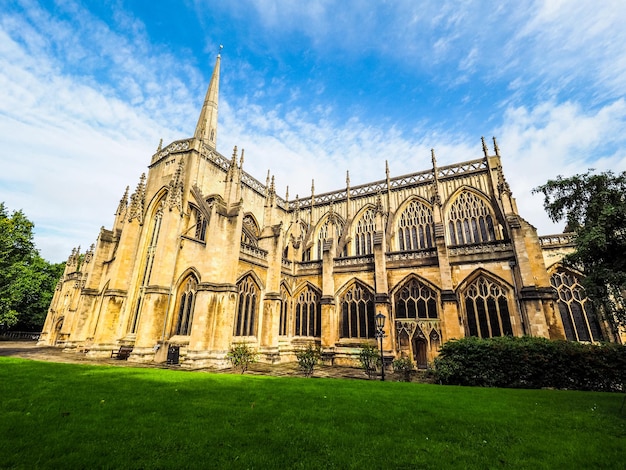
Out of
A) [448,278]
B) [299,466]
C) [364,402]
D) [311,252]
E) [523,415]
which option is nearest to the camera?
[299,466]

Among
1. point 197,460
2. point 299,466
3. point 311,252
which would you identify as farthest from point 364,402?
point 311,252

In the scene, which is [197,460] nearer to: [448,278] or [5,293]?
[448,278]

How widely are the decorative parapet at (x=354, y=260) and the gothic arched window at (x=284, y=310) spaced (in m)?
4.53

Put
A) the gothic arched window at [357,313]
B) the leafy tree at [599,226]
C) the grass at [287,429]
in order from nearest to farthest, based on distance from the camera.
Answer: the grass at [287,429]
the leafy tree at [599,226]
the gothic arched window at [357,313]

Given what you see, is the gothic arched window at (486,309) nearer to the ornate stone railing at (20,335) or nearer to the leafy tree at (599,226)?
the leafy tree at (599,226)

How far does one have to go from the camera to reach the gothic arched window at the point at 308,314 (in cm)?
2169

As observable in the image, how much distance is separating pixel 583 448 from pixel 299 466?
177 inches

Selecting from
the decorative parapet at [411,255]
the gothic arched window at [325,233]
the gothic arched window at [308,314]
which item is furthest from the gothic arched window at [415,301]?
the gothic arched window at [325,233]

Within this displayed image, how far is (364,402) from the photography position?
723cm

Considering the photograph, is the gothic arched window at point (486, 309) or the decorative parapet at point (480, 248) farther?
the decorative parapet at point (480, 248)

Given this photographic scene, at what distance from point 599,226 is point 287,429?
9260mm

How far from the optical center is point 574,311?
17.5 metres

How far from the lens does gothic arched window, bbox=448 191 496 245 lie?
2300 cm

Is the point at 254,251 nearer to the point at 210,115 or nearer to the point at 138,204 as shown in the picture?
the point at 138,204
